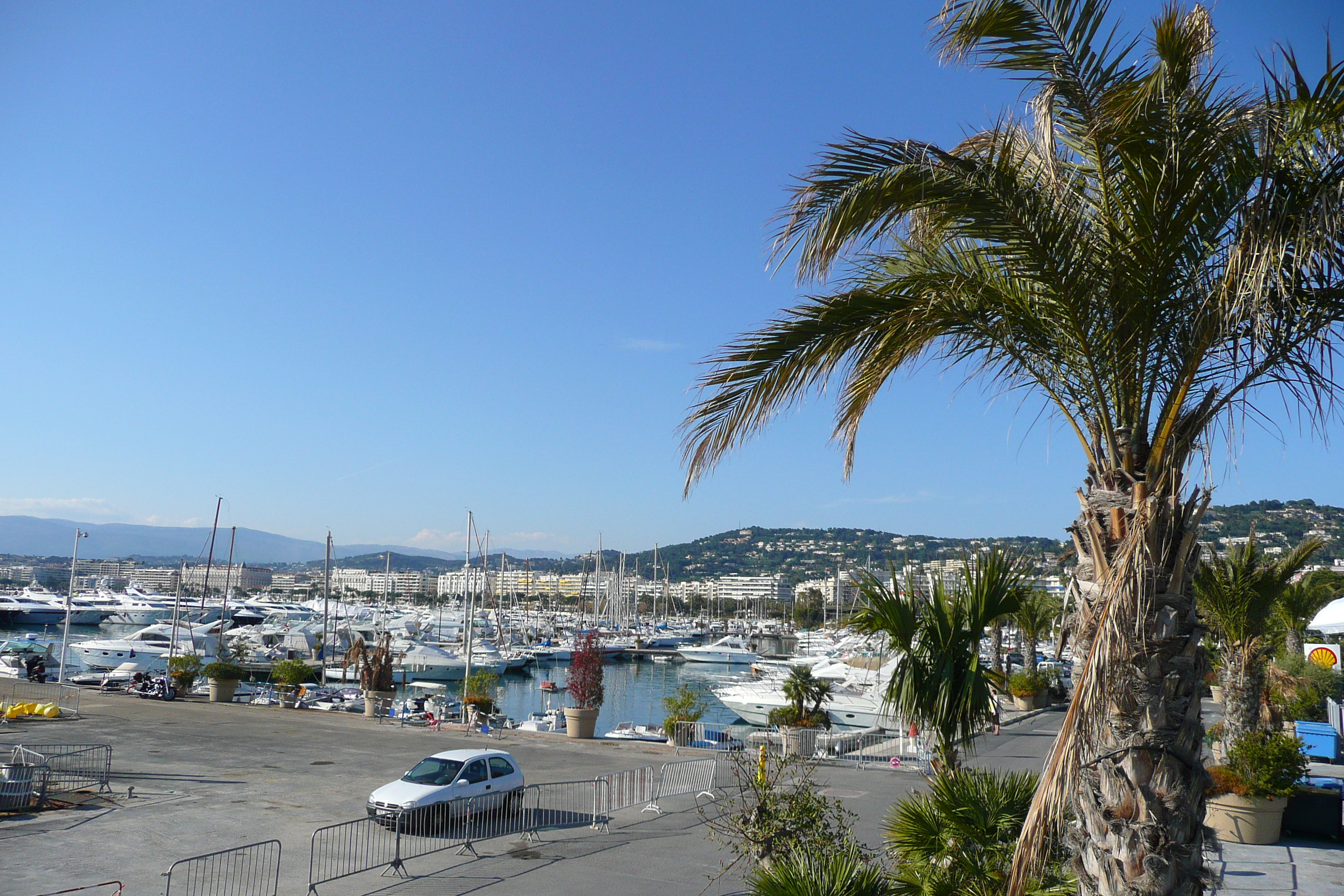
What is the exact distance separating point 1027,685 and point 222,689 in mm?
Answer: 29915

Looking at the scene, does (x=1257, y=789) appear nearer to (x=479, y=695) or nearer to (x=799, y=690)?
(x=799, y=690)

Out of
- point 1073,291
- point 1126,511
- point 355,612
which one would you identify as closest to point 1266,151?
point 1073,291

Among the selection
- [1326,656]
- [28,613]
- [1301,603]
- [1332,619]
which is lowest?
[28,613]

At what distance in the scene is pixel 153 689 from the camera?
3391 centimetres

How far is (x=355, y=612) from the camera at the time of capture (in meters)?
116

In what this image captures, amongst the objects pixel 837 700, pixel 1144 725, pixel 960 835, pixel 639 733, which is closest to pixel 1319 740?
pixel 960 835

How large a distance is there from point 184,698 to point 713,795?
26229 millimetres

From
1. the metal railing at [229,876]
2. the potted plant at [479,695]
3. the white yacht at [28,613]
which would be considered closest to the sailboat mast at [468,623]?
the potted plant at [479,695]

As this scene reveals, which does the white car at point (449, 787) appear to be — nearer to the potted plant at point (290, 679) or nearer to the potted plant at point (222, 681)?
the potted plant at point (290, 679)

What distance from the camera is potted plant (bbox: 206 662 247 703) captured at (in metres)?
33.5

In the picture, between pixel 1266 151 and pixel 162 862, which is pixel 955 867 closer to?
pixel 1266 151

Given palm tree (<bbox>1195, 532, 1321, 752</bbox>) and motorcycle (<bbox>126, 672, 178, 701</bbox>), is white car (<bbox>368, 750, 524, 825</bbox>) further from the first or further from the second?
motorcycle (<bbox>126, 672, 178, 701</bbox>)

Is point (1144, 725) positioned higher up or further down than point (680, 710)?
higher up

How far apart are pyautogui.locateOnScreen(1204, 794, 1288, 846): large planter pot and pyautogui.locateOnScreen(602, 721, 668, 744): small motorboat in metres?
20.6
